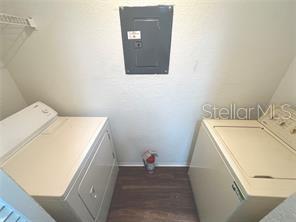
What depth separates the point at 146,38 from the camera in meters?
1.26

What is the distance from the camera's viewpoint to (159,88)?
150 cm

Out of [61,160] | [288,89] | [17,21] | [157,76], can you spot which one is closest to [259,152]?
[288,89]

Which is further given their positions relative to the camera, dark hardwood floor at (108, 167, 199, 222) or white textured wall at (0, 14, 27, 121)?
dark hardwood floor at (108, 167, 199, 222)

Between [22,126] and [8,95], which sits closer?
[22,126]

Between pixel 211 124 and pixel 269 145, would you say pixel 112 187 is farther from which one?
pixel 269 145

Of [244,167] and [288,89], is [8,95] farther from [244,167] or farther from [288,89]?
[288,89]

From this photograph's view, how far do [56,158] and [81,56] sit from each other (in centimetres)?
83

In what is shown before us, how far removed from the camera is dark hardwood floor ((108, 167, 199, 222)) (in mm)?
1513

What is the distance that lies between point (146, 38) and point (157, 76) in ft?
1.08

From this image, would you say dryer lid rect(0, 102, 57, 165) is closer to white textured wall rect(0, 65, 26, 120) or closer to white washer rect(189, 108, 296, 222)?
white textured wall rect(0, 65, 26, 120)

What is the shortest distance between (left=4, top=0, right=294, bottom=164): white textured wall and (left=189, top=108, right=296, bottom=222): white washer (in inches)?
12.6

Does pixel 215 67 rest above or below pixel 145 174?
above

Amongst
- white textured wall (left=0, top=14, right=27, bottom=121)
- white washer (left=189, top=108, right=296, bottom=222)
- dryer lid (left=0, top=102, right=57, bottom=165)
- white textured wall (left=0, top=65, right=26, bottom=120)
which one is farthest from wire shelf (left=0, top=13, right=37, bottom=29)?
white washer (left=189, top=108, right=296, bottom=222)

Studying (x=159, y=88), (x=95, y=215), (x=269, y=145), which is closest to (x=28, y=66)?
(x=159, y=88)
